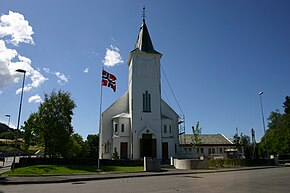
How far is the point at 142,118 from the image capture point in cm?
4062

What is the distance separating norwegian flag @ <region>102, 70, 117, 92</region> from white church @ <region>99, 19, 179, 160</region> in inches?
403

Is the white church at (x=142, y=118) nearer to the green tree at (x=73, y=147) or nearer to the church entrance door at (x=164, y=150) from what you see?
the church entrance door at (x=164, y=150)

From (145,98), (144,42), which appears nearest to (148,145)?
(145,98)

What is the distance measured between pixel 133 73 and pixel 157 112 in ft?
23.6

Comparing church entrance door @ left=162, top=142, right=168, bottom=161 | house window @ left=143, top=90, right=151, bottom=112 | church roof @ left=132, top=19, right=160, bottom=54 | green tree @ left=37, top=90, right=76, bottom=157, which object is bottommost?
church entrance door @ left=162, top=142, right=168, bottom=161

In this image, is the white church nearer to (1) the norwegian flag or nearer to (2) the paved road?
(1) the norwegian flag

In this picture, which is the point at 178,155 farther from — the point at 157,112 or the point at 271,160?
the point at 271,160

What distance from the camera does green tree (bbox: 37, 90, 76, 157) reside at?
Result: 3500 centimetres

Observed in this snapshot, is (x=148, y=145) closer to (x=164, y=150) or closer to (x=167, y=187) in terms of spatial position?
(x=164, y=150)

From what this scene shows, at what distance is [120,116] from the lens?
1615 inches

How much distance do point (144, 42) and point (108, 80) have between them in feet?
53.1

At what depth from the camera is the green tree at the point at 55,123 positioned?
35000 millimetres

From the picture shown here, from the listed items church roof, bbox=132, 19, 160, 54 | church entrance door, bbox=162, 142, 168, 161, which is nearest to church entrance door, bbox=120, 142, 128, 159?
church entrance door, bbox=162, 142, 168, 161

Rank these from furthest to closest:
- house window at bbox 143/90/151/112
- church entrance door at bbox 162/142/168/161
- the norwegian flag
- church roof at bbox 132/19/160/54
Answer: church roof at bbox 132/19/160/54 → house window at bbox 143/90/151/112 → church entrance door at bbox 162/142/168/161 → the norwegian flag
